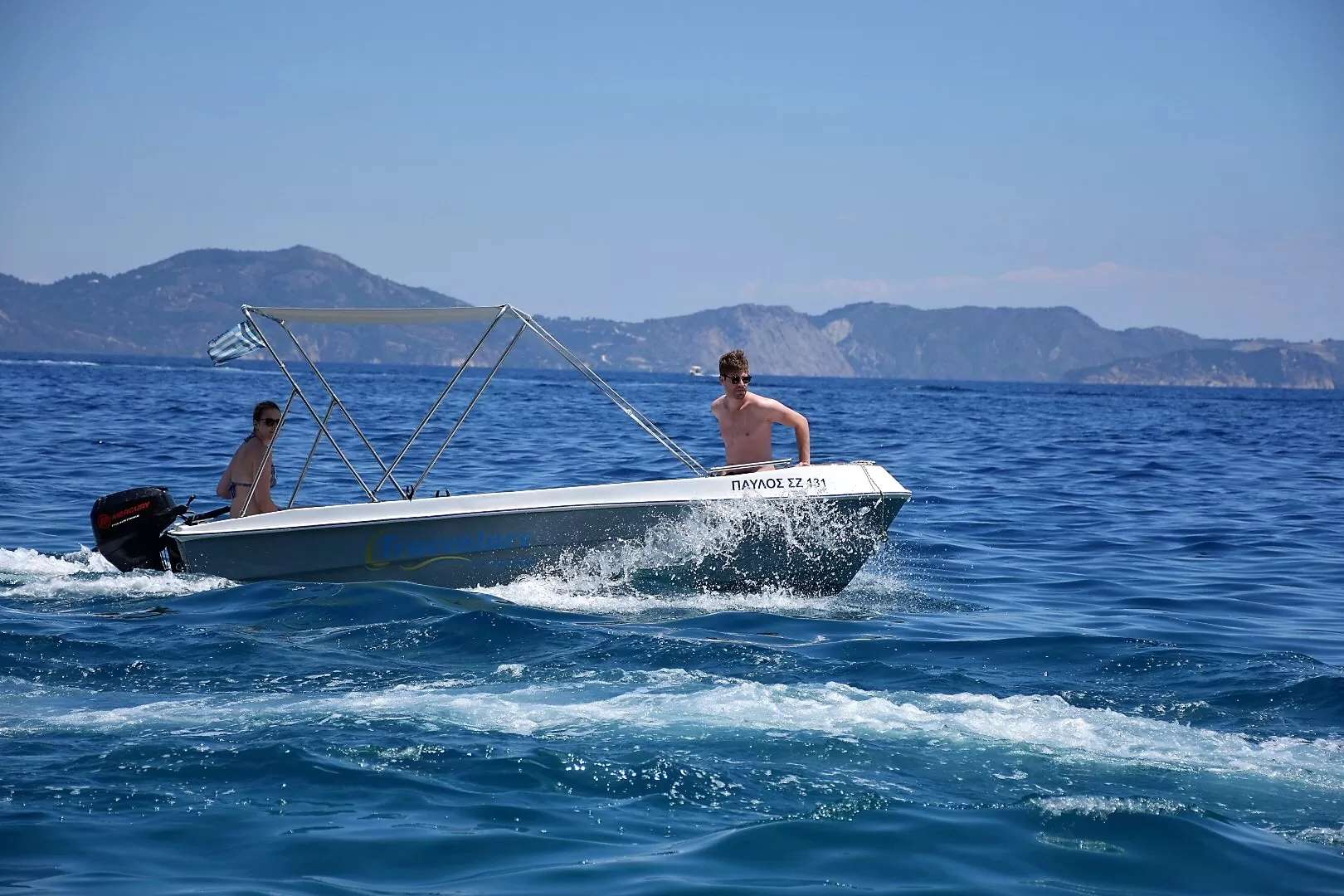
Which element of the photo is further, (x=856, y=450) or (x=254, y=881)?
(x=856, y=450)

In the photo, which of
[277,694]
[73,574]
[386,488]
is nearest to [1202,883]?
[277,694]

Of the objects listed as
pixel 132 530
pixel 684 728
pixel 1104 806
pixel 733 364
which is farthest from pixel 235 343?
pixel 1104 806

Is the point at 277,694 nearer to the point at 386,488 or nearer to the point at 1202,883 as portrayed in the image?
the point at 1202,883

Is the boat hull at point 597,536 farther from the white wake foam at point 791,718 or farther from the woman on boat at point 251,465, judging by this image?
the white wake foam at point 791,718

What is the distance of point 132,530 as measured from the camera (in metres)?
11.4

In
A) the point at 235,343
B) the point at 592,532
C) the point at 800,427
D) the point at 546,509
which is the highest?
the point at 235,343

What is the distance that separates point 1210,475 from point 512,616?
749 inches

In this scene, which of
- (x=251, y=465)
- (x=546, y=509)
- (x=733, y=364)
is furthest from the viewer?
(x=251, y=465)

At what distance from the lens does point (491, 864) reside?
5105mm

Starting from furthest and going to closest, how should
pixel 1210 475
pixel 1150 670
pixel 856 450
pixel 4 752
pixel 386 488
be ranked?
pixel 856 450 < pixel 1210 475 < pixel 386 488 < pixel 1150 670 < pixel 4 752

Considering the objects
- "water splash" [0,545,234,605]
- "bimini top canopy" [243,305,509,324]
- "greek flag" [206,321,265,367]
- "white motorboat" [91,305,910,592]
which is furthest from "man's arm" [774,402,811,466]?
"water splash" [0,545,234,605]

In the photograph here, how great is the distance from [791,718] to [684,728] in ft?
2.10

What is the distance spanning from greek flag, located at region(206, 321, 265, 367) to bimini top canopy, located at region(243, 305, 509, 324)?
190 mm

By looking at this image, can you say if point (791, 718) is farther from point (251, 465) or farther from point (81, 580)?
point (81, 580)
